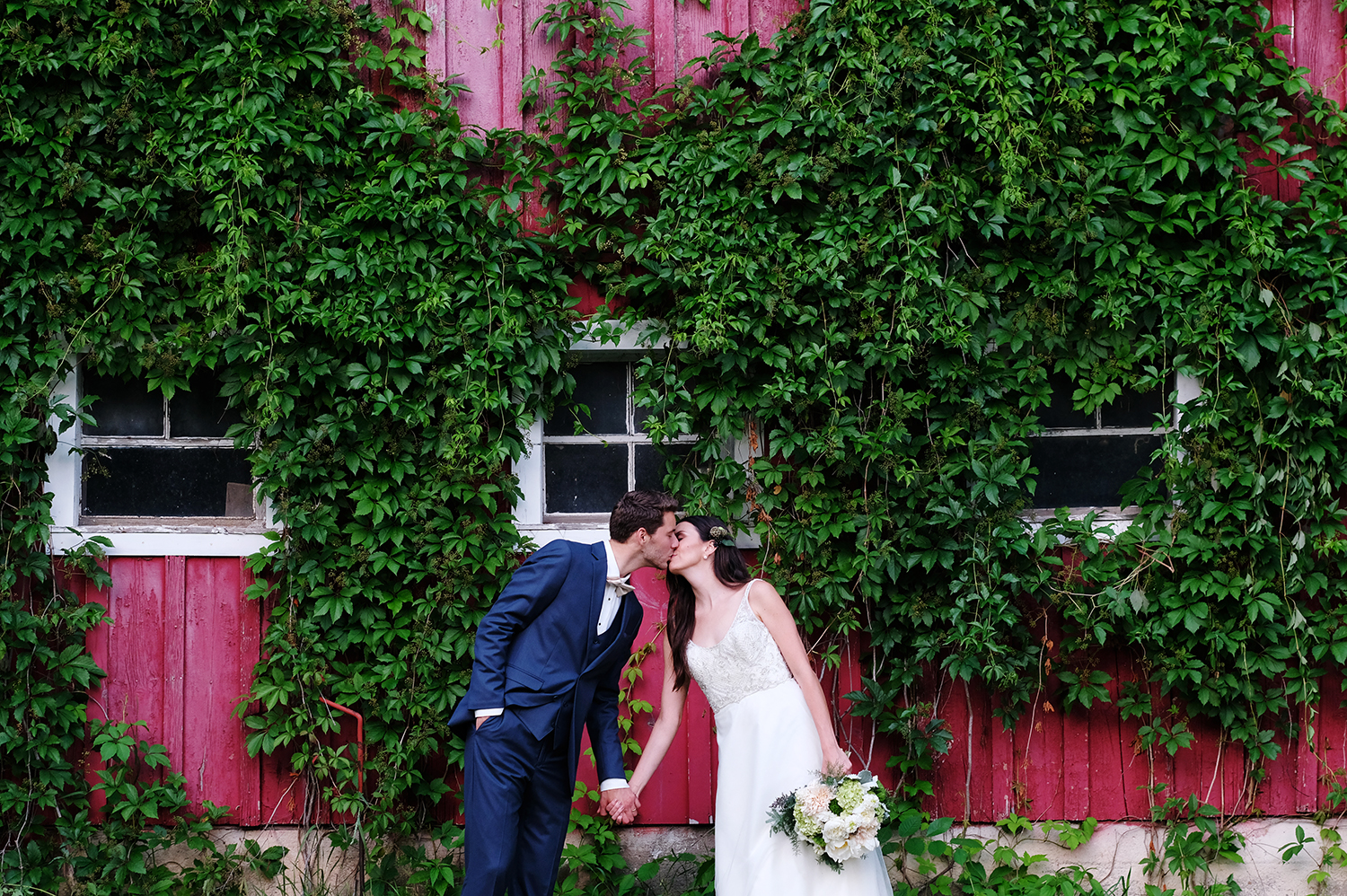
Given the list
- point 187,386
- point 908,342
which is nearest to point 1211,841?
point 908,342

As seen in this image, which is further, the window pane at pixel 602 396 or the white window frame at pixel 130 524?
the window pane at pixel 602 396

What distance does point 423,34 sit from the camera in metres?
4.40

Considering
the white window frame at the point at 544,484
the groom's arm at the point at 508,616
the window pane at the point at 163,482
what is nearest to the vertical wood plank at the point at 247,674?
the window pane at the point at 163,482

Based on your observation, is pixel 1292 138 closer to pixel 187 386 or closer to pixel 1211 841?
pixel 1211 841

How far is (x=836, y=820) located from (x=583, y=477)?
204cm

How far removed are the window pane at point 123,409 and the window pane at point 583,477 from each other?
5.98ft

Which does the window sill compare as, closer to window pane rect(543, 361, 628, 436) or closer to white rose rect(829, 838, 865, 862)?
window pane rect(543, 361, 628, 436)

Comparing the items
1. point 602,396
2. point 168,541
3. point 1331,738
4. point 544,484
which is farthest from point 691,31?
point 1331,738

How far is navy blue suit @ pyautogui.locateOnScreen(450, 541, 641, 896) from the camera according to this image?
317cm

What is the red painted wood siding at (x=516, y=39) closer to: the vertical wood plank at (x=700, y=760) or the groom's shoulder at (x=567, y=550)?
the groom's shoulder at (x=567, y=550)

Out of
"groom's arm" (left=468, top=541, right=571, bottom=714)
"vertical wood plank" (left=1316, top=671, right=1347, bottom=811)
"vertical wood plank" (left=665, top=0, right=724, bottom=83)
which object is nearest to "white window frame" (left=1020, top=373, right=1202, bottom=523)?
"vertical wood plank" (left=1316, top=671, right=1347, bottom=811)

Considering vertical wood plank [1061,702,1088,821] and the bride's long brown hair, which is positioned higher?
the bride's long brown hair

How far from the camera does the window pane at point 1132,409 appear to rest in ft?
14.6

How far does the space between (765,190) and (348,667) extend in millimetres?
2779
